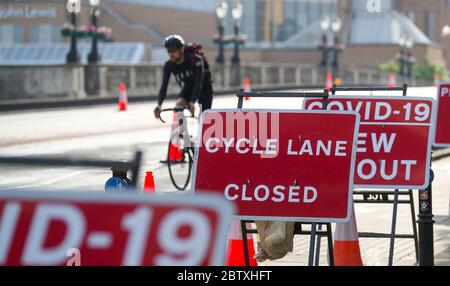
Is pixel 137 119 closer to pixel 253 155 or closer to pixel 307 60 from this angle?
pixel 253 155

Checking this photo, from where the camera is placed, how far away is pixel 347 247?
28.7ft

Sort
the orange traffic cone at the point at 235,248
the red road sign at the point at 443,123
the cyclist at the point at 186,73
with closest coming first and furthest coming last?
the orange traffic cone at the point at 235,248 < the red road sign at the point at 443,123 < the cyclist at the point at 186,73

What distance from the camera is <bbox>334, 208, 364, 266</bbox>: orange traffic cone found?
8703 millimetres

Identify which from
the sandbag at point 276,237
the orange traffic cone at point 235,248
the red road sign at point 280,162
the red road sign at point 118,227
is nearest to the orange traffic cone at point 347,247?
the sandbag at point 276,237

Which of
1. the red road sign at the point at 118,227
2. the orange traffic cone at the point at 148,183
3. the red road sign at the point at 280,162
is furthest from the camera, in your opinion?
the orange traffic cone at the point at 148,183

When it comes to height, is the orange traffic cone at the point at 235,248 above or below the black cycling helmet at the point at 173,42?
below

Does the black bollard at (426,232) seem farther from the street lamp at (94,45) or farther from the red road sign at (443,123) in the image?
the street lamp at (94,45)

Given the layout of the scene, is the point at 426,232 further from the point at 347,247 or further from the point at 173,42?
the point at 173,42

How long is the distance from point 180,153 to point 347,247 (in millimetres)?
6615

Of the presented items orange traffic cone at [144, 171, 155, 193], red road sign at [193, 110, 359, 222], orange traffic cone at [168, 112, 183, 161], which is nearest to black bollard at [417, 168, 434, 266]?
red road sign at [193, 110, 359, 222]

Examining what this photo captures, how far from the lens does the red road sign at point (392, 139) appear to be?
8.97 m

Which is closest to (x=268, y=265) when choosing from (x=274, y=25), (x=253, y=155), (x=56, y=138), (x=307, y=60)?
(x=253, y=155)

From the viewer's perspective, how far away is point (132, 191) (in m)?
3.36

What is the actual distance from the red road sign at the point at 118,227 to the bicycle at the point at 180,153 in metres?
11.2
